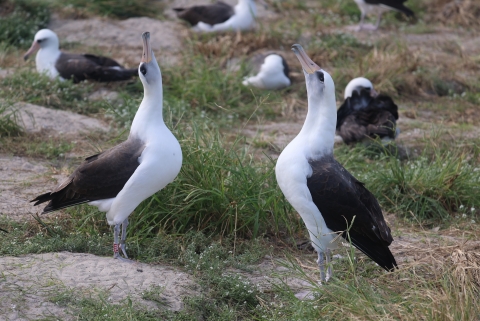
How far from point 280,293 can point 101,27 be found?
7512mm

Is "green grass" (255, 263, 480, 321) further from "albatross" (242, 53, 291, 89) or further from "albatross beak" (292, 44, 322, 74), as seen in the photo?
"albatross" (242, 53, 291, 89)

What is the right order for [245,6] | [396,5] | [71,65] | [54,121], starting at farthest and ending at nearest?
[396,5] → [245,6] → [71,65] → [54,121]

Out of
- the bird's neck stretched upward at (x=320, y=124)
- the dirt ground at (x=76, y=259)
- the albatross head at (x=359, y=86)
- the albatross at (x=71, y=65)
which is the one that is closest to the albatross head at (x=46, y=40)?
the albatross at (x=71, y=65)

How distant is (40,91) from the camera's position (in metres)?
8.28

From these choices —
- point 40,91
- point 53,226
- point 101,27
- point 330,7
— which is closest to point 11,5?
point 101,27

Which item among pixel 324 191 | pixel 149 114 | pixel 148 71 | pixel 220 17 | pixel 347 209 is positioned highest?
pixel 148 71

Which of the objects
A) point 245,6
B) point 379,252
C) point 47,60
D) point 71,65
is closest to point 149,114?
point 379,252

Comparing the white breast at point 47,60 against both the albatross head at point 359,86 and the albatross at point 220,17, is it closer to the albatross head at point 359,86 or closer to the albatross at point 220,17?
the albatross at point 220,17

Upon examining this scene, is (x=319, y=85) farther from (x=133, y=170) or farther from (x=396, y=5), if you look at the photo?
(x=396, y=5)

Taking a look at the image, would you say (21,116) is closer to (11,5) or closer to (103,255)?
(103,255)

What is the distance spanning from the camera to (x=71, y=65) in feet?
29.7

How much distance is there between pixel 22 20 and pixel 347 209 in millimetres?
7550

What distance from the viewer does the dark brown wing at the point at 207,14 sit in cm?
1139

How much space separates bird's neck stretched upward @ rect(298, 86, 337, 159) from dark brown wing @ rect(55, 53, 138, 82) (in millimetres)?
4424
